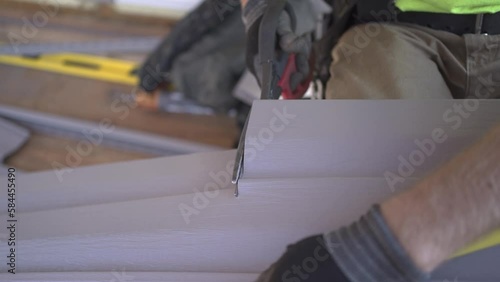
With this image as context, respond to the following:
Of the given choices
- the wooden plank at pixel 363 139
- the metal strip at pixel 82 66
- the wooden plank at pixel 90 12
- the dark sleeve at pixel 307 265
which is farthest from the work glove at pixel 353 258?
the wooden plank at pixel 90 12

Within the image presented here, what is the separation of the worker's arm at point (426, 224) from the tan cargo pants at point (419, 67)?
30cm

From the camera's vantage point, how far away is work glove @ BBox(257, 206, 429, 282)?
0.54 metres

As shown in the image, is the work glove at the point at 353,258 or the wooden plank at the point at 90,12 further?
the wooden plank at the point at 90,12

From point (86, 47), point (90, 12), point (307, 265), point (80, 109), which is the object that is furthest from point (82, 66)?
point (307, 265)

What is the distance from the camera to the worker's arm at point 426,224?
536 mm

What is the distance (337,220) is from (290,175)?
0.08 m

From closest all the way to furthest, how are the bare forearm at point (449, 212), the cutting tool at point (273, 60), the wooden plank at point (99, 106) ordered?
the bare forearm at point (449, 212) → the cutting tool at point (273, 60) → the wooden plank at point (99, 106)

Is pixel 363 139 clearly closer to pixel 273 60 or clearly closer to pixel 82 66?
pixel 273 60

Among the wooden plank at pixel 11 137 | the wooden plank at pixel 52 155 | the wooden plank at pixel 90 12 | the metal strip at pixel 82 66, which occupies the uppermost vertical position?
the wooden plank at pixel 90 12

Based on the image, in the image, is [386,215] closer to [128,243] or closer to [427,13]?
[128,243]

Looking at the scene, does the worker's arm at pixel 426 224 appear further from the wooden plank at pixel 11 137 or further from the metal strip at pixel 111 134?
the wooden plank at pixel 11 137

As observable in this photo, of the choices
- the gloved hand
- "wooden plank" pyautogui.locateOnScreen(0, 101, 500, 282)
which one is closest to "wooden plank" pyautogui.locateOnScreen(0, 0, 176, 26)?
the gloved hand

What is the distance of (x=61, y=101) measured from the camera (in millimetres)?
1848

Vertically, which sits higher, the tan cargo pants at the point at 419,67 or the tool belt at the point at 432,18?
the tool belt at the point at 432,18
